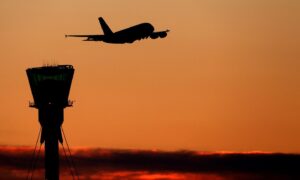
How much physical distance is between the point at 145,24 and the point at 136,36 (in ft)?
9.60

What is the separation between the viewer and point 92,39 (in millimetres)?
161875

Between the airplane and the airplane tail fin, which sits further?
the airplane tail fin

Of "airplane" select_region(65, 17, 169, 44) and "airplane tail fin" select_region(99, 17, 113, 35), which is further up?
"airplane tail fin" select_region(99, 17, 113, 35)

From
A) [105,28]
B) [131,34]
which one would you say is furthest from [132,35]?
[105,28]

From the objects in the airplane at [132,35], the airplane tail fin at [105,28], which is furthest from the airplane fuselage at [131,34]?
the airplane tail fin at [105,28]

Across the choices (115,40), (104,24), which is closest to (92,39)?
(115,40)

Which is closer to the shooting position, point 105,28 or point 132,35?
point 132,35

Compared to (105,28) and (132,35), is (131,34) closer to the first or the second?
(132,35)

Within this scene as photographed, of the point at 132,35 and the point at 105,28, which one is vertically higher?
the point at 105,28

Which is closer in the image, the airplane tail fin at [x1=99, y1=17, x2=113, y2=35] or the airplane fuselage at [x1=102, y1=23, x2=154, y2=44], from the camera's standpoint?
→ the airplane fuselage at [x1=102, y1=23, x2=154, y2=44]

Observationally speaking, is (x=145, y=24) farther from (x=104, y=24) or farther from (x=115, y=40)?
(x=104, y=24)

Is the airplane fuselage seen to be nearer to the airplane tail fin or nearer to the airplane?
the airplane

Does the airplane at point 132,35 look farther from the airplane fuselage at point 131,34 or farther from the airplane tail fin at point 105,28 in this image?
the airplane tail fin at point 105,28

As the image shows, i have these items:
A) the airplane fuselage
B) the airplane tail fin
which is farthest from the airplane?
the airplane tail fin
